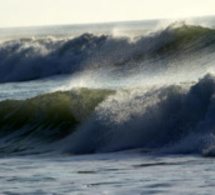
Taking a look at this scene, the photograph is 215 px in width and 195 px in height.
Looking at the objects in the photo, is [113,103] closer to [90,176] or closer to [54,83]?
[90,176]

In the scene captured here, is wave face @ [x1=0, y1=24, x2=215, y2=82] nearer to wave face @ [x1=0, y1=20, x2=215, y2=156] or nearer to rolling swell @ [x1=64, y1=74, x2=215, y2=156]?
wave face @ [x1=0, y1=20, x2=215, y2=156]

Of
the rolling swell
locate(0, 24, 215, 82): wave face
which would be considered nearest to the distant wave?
the rolling swell

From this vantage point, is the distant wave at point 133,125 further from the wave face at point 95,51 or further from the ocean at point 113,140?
the wave face at point 95,51

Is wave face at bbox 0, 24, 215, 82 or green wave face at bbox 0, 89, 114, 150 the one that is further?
wave face at bbox 0, 24, 215, 82

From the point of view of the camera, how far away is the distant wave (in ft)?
38.5

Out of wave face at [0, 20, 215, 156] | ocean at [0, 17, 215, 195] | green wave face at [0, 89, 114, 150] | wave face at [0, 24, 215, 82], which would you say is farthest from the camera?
wave face at [0, 24, 215, 82]

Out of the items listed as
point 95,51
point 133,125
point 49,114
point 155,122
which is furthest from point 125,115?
point 95,51

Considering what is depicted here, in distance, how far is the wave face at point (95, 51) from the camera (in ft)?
99.3

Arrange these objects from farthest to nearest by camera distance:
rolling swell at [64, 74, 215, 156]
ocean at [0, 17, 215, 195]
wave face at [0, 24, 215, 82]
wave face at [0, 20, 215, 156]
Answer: wave face at [0, 24, 215, 82] → wave face at [0, 20, 215, 156] → rolling swell at [64, 74, 215, 156] → ocean at [0, 17, 215, 195]

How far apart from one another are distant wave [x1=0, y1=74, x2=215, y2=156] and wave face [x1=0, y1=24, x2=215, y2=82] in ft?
43.9

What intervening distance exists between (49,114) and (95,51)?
20006 millimetres

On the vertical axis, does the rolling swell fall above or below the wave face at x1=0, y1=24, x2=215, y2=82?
below

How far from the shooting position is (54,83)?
30.5 m

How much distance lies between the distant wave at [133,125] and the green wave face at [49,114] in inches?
1.1
